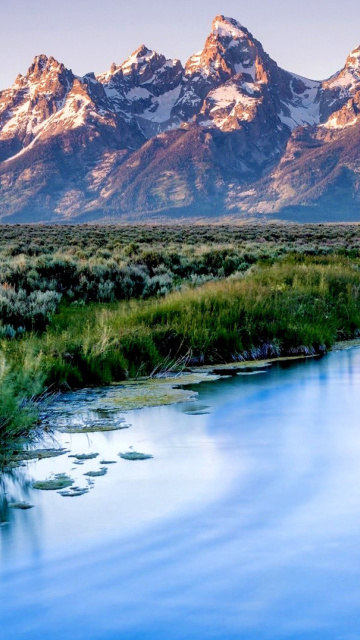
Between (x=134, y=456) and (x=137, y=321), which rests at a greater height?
(x=137, y=321)

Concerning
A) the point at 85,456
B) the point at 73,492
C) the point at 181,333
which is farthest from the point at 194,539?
the point at 181,333

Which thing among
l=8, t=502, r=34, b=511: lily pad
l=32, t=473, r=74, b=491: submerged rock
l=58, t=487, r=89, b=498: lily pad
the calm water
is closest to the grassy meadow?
l=32, t=473, r=74, b=491: submerged rock

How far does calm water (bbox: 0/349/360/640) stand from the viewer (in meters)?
5.96

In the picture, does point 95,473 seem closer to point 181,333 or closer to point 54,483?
point 54,483

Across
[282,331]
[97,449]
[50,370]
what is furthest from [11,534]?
[282,331]

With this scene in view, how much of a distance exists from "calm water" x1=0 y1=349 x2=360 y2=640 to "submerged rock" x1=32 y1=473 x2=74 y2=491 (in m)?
0.12

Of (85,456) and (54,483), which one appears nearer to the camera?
(54,483)

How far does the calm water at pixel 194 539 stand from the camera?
19.6 feet

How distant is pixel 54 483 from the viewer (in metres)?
8.72

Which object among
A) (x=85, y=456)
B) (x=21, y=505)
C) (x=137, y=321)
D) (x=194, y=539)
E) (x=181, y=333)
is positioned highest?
(x=137, y=321)

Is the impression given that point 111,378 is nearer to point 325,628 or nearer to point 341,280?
point 325,628

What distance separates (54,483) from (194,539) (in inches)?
75.6

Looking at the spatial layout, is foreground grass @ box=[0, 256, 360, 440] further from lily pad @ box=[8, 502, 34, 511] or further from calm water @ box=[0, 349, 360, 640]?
calm water @ box=[0, 349, 360, 640]

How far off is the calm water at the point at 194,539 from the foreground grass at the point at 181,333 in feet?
5.36
